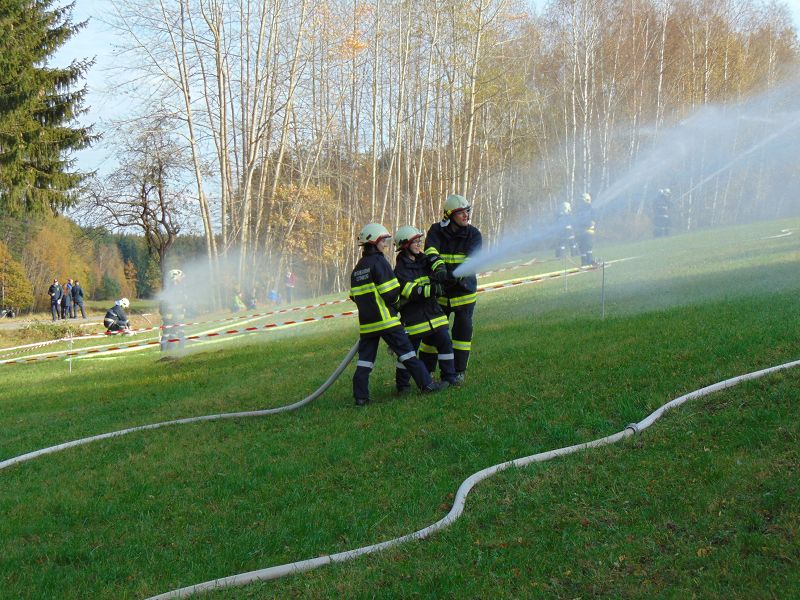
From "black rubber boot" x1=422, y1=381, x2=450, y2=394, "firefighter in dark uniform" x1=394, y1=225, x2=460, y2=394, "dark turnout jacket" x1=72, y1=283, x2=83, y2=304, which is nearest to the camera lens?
"black rubber boot" x1=422, y1=381, x2=450, y2=394

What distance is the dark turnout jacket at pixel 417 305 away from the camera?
8703mm

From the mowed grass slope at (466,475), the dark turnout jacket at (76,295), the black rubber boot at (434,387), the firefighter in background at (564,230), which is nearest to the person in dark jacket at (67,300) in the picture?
the dark turnout jacket at (76,295)

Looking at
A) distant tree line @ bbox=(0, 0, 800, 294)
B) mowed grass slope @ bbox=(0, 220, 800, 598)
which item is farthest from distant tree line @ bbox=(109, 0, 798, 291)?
mowed grass slope @ bbox=(0, 220, 800, 598)

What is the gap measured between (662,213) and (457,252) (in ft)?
83.3

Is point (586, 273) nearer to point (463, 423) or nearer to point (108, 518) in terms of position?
point (463, 423)

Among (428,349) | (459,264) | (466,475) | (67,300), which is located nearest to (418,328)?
(428,349)

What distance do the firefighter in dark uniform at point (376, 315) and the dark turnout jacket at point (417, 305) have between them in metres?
0.17

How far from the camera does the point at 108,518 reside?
6078mm

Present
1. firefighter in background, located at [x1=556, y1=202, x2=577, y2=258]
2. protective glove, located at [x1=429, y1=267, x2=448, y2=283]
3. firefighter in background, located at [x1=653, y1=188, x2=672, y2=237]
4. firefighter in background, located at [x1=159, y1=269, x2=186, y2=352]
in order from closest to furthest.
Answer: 1. protective glove, located at [x1=429, y1=267, x2=448, y2=283]
2. firefighter in background, located at [x1=159, y1=269, x2=186, y2=352]
3. firefighter in background, located at [x1=556, y1=202, x2=577, y2=258]
4. firefighter in background, located at [x1=653, y1=188, x2=672, y2=237]

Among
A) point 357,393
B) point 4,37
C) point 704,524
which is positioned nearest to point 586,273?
point 357,393

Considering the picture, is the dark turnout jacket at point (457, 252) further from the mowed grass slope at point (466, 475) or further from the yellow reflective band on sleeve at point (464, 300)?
the mowed grass slope at point (466, 475)

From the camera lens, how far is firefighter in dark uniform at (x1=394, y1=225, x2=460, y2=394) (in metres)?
8.70

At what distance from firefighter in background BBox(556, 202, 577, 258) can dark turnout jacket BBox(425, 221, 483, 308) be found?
9.46 m

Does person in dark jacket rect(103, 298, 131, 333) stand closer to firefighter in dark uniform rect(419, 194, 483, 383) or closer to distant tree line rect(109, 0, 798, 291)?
distant tree line rect(109, 0, 798, 291)
